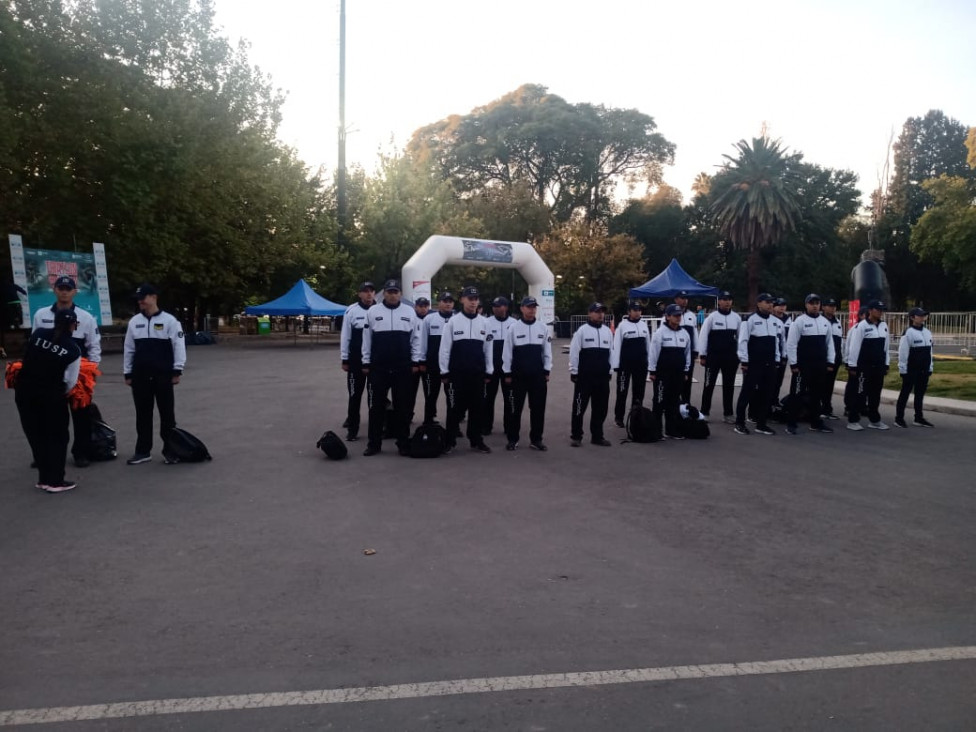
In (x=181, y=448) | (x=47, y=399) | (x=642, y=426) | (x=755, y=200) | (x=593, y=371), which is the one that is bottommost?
(x=181, y=448)

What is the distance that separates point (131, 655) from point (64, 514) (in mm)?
3372

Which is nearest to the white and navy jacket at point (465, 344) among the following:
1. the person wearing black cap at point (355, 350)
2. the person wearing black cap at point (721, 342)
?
the person wearing black cap at point (355, 350)

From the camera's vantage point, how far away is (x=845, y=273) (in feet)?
186

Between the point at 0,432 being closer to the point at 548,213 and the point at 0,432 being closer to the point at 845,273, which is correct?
the point at 548,213

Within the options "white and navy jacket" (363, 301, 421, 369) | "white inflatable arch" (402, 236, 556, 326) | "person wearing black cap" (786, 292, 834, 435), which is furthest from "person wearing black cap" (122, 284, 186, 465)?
"white inflatable arch" (402, 236, 556, 326)

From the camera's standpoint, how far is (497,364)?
11625 millimetres

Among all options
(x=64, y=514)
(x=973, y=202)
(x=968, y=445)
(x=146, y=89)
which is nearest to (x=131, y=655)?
(x=64, y=514)

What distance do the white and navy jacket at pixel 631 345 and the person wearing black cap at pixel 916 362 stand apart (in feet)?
14.2

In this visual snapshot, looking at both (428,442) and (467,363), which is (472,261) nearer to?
(467,363)

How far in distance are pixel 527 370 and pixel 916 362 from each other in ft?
22.0

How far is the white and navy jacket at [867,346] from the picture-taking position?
1209 cm

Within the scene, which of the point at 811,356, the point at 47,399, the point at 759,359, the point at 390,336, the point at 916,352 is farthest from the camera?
the point at 916,352

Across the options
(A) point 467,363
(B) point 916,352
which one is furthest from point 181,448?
(B) point 916,352

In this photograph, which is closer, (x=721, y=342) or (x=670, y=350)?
(x=670, y=350)
